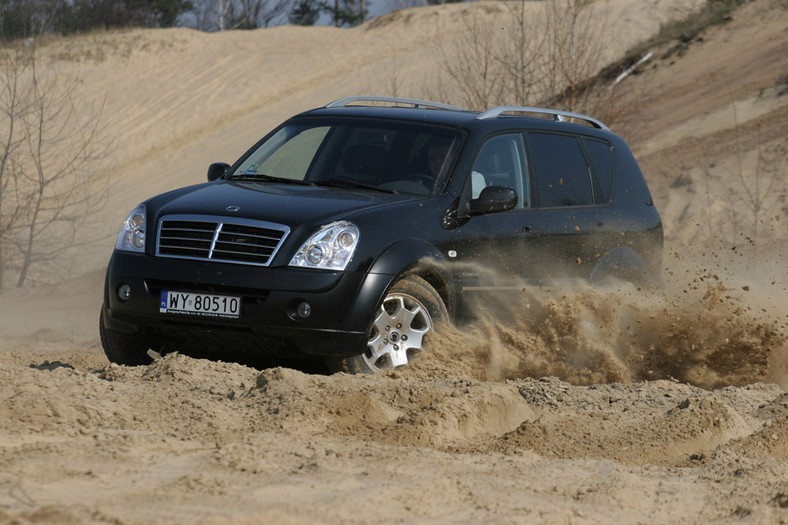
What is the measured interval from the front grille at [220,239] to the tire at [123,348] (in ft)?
2.15

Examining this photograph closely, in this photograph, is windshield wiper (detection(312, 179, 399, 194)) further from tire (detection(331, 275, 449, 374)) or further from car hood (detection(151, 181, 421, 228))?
tire (detection(331, 275, 449, 374))

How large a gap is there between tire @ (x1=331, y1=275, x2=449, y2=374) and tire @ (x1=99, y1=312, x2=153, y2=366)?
132 cm

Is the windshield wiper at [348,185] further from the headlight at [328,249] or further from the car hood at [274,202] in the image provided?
the headlight at [328,249]

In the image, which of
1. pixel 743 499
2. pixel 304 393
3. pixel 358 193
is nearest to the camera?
pixel 743 499

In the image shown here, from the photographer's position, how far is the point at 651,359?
25.8 feet

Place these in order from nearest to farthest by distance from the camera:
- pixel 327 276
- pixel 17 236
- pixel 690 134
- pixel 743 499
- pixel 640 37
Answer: pixel 743 499 < pixel 327 276 < pixel 17 236 < pixel 690 134 < pixel 640 37

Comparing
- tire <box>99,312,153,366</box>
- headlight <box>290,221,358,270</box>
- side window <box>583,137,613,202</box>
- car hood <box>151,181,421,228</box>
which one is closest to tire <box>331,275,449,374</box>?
headlight <box>290,221,358,270</box>

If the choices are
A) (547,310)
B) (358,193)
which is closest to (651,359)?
(547,310)

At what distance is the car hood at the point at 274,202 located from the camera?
257 inches

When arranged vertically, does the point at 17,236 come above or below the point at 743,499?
below

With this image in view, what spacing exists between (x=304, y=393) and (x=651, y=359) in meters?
3.08

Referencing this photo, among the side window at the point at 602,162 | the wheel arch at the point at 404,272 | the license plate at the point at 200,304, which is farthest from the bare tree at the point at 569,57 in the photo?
the license plate at the point at 200,304

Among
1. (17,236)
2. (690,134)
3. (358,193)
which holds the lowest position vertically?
(17,236)

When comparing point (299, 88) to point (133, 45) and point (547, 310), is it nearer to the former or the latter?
point (133, 45)
